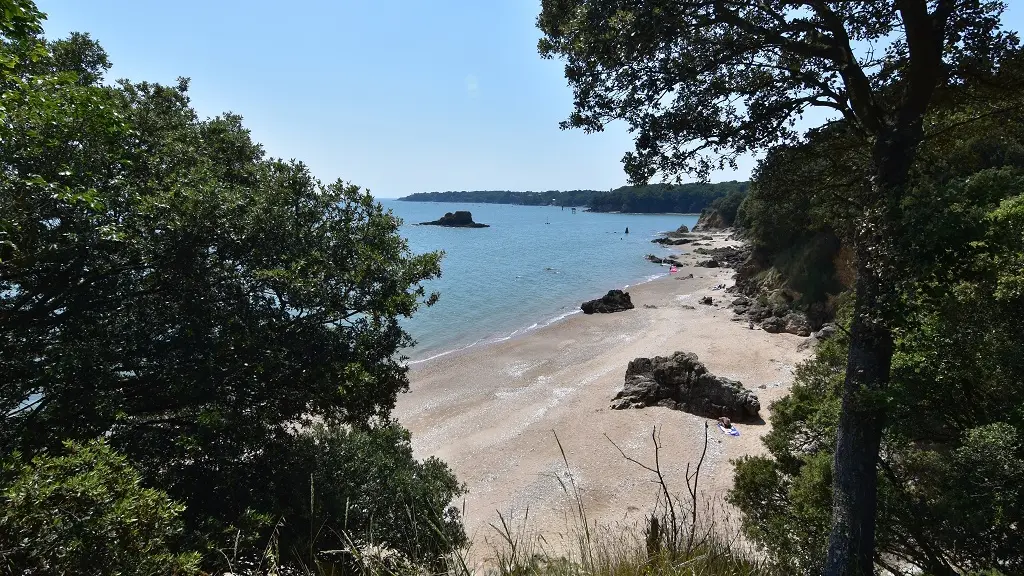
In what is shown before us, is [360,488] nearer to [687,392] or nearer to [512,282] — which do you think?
[687,392]

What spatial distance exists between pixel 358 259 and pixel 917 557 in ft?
30.0

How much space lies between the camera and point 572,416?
826 inches

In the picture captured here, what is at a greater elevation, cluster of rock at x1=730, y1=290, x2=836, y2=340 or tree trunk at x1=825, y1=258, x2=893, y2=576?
tree trunk at x1=825, y1=258, x2=893, y2=576

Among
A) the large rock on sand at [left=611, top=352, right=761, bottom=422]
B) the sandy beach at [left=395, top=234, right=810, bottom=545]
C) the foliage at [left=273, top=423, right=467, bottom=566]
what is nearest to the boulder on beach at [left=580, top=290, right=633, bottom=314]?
the sandy beach at [left=395, top=234, right=810, bottom=545]

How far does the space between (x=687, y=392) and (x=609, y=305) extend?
22.2m

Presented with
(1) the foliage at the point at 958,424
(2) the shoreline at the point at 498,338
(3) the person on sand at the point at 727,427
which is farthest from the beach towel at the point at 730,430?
(2) the shoreline at the point at 498,338

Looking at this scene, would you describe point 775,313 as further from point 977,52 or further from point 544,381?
point 977,52

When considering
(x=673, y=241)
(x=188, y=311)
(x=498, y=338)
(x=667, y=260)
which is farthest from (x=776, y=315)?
(x=673, y=241)

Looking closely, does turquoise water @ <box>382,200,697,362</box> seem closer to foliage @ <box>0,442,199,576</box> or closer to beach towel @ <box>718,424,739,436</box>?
foliage @ <box>0,442,199,576</box>

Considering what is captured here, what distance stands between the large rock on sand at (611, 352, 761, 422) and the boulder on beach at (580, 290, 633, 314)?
19358 millimetres

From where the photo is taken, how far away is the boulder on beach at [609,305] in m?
42.0

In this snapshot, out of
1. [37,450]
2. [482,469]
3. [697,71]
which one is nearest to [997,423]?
[697,71]

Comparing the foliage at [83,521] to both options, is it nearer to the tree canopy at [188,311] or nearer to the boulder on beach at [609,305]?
the tree canopy at [188,311]

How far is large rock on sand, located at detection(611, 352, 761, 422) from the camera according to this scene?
1942 centimetres
